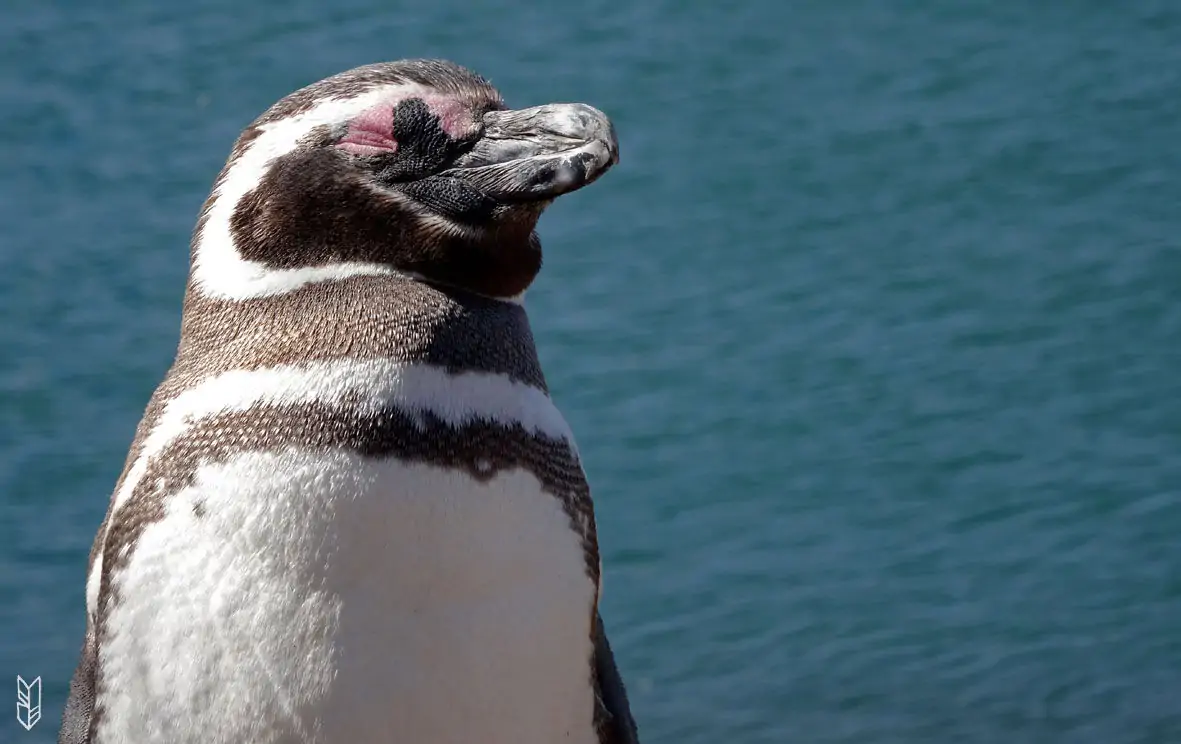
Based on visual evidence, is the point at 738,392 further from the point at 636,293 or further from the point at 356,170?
the point at 356,170

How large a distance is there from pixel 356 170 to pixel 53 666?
3.53 metres

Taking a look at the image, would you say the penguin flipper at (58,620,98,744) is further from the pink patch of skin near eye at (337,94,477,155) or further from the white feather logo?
the white feather logo

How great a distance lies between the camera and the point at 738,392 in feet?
21.4

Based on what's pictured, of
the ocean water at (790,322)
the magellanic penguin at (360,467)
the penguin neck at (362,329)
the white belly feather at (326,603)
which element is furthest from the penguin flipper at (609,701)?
the ocean water at (790,322)

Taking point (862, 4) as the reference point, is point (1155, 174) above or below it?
below

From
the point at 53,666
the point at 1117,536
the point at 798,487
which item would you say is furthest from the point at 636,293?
the point at 53,666

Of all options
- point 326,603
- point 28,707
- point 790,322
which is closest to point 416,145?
point 326,603

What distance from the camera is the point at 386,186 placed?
1979 millimetres

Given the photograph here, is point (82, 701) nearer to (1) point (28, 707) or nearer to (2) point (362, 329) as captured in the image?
(2) point (362, 329)

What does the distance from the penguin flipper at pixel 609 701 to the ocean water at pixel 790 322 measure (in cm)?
256

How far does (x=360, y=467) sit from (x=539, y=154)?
40 cm

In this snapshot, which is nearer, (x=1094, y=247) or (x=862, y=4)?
(x=1094, y=247)

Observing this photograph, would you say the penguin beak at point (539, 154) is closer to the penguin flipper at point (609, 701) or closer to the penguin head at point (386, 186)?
the penguin head at point (386, 186)

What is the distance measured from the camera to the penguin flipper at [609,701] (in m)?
2.12
